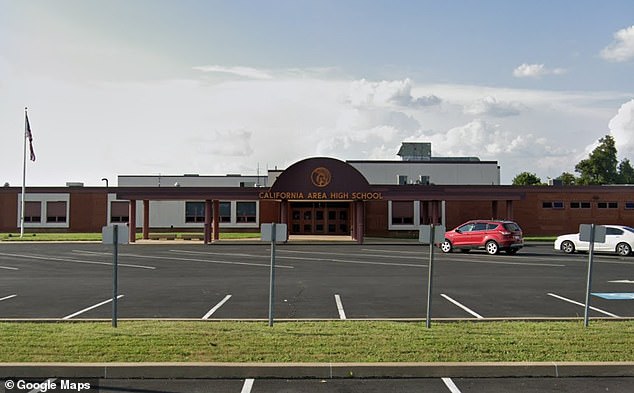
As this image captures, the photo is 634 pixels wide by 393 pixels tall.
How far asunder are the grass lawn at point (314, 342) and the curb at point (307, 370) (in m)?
0.20

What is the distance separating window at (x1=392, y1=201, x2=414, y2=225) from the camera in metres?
50.7

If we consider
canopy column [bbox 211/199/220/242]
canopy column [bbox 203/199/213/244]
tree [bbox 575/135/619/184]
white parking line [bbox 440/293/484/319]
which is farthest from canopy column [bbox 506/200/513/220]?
tree [bbox 575/135/619/184]

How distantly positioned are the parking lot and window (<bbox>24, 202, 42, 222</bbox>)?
28.0 metres

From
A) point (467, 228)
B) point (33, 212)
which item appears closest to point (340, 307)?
point (467, 228)

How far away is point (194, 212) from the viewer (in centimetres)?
5634

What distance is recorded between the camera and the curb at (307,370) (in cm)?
794

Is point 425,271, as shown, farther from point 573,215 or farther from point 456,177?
point 456,177

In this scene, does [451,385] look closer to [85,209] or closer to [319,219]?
[319,219]

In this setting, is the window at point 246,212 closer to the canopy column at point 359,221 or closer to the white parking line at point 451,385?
the canopy column at point 359,221

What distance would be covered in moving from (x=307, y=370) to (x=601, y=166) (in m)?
91.3

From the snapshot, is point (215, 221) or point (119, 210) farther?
point (119, 210)

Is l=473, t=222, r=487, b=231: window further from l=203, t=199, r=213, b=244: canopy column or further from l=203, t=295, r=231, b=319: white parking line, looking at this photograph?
l=203, t=295, r=231, b=319: white parking line

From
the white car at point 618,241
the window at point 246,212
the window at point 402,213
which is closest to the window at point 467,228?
the white car at point 618,241

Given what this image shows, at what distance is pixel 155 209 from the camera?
56.6 metres
